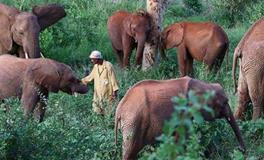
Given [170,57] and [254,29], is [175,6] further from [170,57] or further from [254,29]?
[254,29]

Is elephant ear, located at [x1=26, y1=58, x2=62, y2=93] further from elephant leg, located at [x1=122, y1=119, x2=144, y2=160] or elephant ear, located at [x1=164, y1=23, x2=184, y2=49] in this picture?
elephant ear, located at [x1=164, y1=23, x2=184, y2=49]

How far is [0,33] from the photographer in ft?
43.8

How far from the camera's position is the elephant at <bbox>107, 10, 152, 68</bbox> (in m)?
15.2

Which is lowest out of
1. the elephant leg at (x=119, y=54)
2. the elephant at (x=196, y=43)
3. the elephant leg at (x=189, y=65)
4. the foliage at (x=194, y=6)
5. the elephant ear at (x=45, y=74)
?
the foliage at (x=194, y=6)

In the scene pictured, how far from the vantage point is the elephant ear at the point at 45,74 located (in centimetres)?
1020

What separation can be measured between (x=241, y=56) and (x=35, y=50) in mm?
3833

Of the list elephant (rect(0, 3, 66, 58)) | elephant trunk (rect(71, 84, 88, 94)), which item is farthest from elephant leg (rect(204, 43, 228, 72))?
elephant trunk (rect(71, 84, 88, 94))

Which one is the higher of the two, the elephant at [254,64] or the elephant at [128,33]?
the elephant at [254,64]

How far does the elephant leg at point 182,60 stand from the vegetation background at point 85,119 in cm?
19

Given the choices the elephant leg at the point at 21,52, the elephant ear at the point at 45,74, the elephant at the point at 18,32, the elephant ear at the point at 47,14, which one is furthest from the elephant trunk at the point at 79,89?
the elephant ear at the point at 47,14

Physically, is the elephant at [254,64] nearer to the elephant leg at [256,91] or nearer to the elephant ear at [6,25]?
the elephant leg at [256,91]

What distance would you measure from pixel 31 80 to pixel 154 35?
5.33 m

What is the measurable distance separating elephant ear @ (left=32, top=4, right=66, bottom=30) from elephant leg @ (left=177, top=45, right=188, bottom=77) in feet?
7.23

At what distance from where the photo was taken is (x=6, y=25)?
43.8ft
